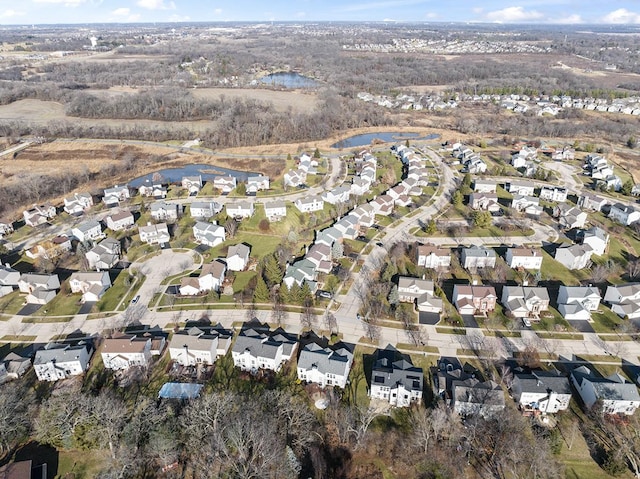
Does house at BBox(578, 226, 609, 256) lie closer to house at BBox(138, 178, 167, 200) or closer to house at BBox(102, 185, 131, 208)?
house at BBox(138, 178, 167, 200)

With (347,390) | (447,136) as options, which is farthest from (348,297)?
(447,136)

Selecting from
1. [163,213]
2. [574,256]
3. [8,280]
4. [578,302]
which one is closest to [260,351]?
[578,302]

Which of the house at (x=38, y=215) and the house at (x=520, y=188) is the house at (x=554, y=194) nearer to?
the house at (x=520, y=188)

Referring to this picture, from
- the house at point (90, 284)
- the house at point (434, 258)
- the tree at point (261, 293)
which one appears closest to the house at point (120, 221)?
the house at point (90, 284)

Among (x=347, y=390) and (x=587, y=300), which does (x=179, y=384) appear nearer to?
(x=347, y=390)

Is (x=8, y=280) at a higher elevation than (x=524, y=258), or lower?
lower

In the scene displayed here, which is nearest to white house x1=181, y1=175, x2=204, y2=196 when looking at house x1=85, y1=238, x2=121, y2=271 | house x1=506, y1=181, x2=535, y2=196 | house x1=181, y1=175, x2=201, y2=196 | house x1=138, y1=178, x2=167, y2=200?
house x1=181, y1=175, x2=201, y2=196

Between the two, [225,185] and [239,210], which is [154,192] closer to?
[225,185]
